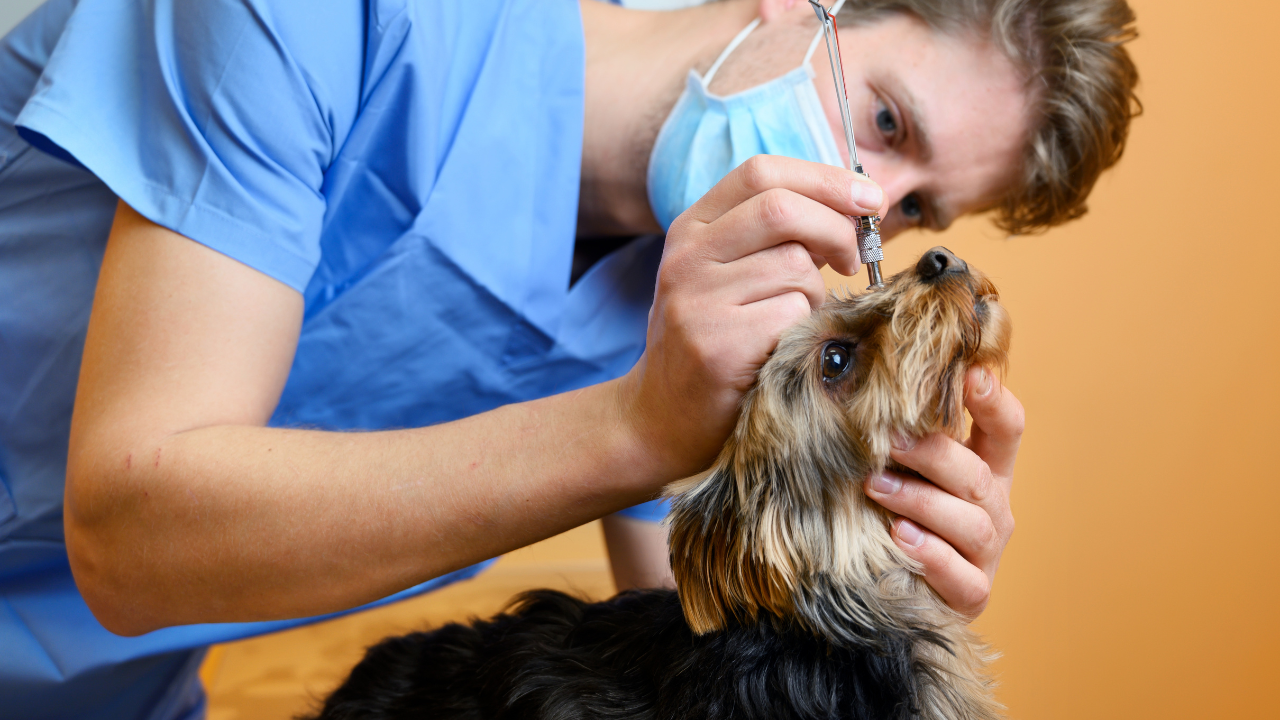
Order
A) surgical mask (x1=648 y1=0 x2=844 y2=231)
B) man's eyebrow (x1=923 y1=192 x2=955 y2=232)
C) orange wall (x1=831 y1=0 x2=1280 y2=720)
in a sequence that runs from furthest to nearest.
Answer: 1. orange wall (x1=831 y1=0 x2=1280 y2=720)
2. man's eyebrow (x1=923 y1=192 x2=955 y2=232)
3. surgical mask (x1=648 y1=0 x2=844 y2=231)

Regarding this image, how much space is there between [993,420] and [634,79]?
0.76m

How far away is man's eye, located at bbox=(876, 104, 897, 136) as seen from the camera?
127 cm

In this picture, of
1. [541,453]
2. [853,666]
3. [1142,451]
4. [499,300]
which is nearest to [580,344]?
[499,300]

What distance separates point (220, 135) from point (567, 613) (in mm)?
733

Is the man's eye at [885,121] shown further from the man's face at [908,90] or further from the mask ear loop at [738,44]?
the mask ear loop at [738,44]

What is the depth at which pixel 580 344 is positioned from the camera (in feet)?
4.70

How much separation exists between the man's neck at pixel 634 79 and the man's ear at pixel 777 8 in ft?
0.10

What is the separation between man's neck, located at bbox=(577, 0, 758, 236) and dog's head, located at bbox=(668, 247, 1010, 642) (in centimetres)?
55

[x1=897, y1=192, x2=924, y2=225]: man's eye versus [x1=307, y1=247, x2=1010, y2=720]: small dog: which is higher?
[x1=897, y1=192, x2=924, y2=225]: man's eye

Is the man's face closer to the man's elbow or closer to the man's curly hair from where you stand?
the man's curly hair

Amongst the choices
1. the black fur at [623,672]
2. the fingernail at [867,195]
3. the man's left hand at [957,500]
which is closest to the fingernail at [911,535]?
the man's left hand at [957,500]

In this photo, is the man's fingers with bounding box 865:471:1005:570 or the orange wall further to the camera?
the orange wall

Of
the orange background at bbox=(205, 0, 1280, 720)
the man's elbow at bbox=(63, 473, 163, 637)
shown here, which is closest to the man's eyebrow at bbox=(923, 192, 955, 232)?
the orange background at bbox=(205, 0, 1280, 720)

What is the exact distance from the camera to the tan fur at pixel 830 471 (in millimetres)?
878
